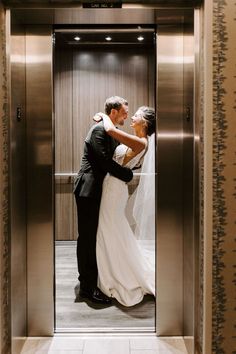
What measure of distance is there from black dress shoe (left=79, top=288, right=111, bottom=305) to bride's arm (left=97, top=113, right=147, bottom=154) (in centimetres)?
121

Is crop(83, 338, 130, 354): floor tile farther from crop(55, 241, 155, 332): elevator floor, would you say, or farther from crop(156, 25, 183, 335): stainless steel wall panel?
crop(156, 25, 183, 335): stainless steel wall panel

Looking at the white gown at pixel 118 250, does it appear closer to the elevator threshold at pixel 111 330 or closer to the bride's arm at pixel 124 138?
the bride's arm at pixel 124 138

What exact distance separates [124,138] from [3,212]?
159 centimetres

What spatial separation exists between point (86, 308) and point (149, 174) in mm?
1227

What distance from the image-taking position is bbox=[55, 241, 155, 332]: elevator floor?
332 centimetres

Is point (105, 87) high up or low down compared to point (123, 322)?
up

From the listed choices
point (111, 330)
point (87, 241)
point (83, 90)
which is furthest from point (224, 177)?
point (83, 90)

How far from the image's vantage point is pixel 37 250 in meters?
3.12

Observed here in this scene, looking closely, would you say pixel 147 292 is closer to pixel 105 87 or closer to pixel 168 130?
pixel 168 130

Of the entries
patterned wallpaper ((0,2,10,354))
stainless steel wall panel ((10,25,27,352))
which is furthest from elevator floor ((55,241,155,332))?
patterned wallpaper ((0,2,10,354))

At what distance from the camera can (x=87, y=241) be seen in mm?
3965

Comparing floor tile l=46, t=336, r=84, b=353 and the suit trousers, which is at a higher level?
the suit trousers

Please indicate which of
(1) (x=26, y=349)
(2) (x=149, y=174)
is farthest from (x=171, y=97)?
(1) (x=26, y=349)

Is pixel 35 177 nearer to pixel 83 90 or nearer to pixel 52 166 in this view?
pixel 52 166
